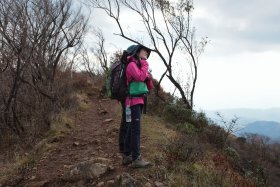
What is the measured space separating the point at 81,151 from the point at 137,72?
2902 millimetres

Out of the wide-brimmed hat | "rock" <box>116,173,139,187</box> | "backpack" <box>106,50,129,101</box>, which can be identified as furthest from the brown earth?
the wide-brimmed hat

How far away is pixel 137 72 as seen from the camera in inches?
249

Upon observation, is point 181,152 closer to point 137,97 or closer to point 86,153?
point 137,97

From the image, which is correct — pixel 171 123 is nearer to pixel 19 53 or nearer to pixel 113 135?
pixel 113 135

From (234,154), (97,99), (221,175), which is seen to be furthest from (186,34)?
(221,175)

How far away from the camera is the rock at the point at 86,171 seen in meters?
6.65

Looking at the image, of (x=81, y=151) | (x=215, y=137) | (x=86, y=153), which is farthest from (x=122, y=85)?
(x=215, y=137)

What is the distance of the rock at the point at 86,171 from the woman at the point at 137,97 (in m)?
0.53

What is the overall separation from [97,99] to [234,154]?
794 cm

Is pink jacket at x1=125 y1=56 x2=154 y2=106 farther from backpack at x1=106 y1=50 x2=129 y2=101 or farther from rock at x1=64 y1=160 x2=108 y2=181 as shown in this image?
rock at x1=64 y1=160 x2=108 y2=181

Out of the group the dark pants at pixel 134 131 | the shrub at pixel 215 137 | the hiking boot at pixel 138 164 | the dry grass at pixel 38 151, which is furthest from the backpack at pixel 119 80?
the shrub at pixel 215 137

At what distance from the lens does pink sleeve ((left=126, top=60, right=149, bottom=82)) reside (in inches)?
250

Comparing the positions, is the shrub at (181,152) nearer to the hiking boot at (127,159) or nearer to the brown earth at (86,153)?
the brown earth at (86,153)

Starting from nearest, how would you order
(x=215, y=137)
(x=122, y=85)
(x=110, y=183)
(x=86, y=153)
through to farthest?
(x=110, y=183)
(x=122, y=85)
(x=86, y=153)
(x=215, y=137)
